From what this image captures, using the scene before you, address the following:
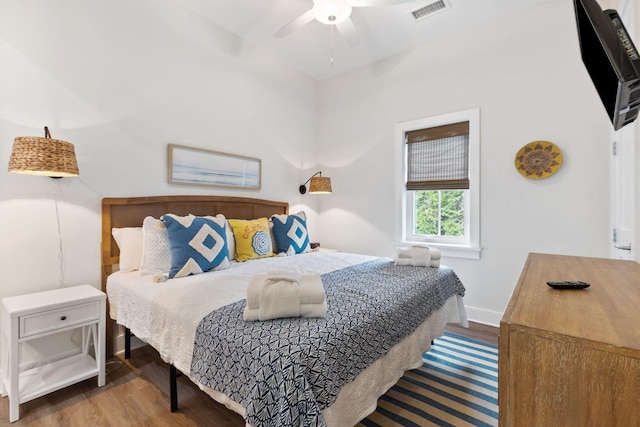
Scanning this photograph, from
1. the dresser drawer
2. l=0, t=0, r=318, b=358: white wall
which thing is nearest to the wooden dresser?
the dresser drawer

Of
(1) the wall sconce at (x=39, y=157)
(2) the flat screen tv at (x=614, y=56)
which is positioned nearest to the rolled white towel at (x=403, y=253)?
(2) the flat screen tv at (x=614, y=56)

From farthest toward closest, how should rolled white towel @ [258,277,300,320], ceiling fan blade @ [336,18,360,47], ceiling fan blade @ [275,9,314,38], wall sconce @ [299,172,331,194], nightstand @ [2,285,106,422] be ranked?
wall sconce @ [299,172,331,194] < ceiling fan blade @ [336,18,360,47] < ceiling fan blade @ [275,9,314,38] < nightstand @ [2,285,106,422] < rolled white towel @ [258,277,300,320]

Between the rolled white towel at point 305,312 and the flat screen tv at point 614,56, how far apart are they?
1.36 meters

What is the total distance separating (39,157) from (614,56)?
2.80 m

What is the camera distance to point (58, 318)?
70.7 inches

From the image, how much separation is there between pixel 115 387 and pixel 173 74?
260 centimetres

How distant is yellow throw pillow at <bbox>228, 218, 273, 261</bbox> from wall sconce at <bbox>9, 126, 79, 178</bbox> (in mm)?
1320

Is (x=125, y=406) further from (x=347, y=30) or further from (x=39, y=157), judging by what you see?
(x=347, y=30)

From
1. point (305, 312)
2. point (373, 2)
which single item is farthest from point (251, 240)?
point (373, 2)

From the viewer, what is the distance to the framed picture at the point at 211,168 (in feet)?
9.29

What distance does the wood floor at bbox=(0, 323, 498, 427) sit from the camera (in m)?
1.66

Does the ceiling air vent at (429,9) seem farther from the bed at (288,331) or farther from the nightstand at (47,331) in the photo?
the nightstand at (47,331)

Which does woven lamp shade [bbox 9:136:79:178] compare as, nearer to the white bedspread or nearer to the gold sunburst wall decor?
the white bedspread

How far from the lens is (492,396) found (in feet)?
6.14
